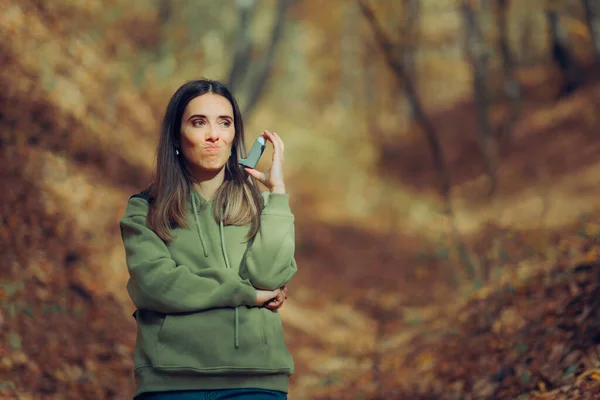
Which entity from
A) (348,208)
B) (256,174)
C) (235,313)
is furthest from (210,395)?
(348,208)

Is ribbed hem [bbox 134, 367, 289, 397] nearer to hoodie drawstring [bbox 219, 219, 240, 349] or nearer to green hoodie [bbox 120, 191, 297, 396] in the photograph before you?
green hoodie [bbox 120, 191, 297, 396]

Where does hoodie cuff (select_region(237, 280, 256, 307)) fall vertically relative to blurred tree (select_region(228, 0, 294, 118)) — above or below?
below

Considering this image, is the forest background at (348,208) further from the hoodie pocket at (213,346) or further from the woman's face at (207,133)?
the woman's face at (207,133)

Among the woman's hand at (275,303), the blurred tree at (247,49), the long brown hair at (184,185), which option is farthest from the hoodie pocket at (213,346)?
the blurred tree at (247,49)

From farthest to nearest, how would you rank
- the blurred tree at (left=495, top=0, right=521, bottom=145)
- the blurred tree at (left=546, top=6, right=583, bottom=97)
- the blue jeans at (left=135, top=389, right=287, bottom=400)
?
the blurred tree at (left=546, top=6, right=583, bottom=97) → the blurred tree at (left=495, top=0, right=521, bottom=145) → the blue jeans at (left=135, top=389, right=287, bottom=400)

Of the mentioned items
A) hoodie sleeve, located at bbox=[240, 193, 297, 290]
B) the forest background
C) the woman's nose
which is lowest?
hoodie sleeve, located at bbox=[240, 193, 297, 290]

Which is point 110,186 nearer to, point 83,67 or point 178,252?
point 83,67

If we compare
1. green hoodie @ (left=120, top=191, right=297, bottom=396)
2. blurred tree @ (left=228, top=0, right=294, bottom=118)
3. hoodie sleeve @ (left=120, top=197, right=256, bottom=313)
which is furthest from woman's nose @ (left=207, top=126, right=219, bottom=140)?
blurred tree @ (left=228, top=0, right=294, bottom=118)

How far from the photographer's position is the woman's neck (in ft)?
10.2

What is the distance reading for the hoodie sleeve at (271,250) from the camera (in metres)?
2.89

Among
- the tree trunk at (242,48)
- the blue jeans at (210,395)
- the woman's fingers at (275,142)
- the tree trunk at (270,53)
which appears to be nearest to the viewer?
the blue jeans at (210,395)

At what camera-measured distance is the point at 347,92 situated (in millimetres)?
34156

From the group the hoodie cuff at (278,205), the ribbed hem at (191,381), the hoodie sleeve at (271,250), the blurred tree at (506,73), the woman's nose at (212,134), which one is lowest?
the ribbed hem at (191,381)

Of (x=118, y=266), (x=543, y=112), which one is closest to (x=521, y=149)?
(x=543, y=112)
